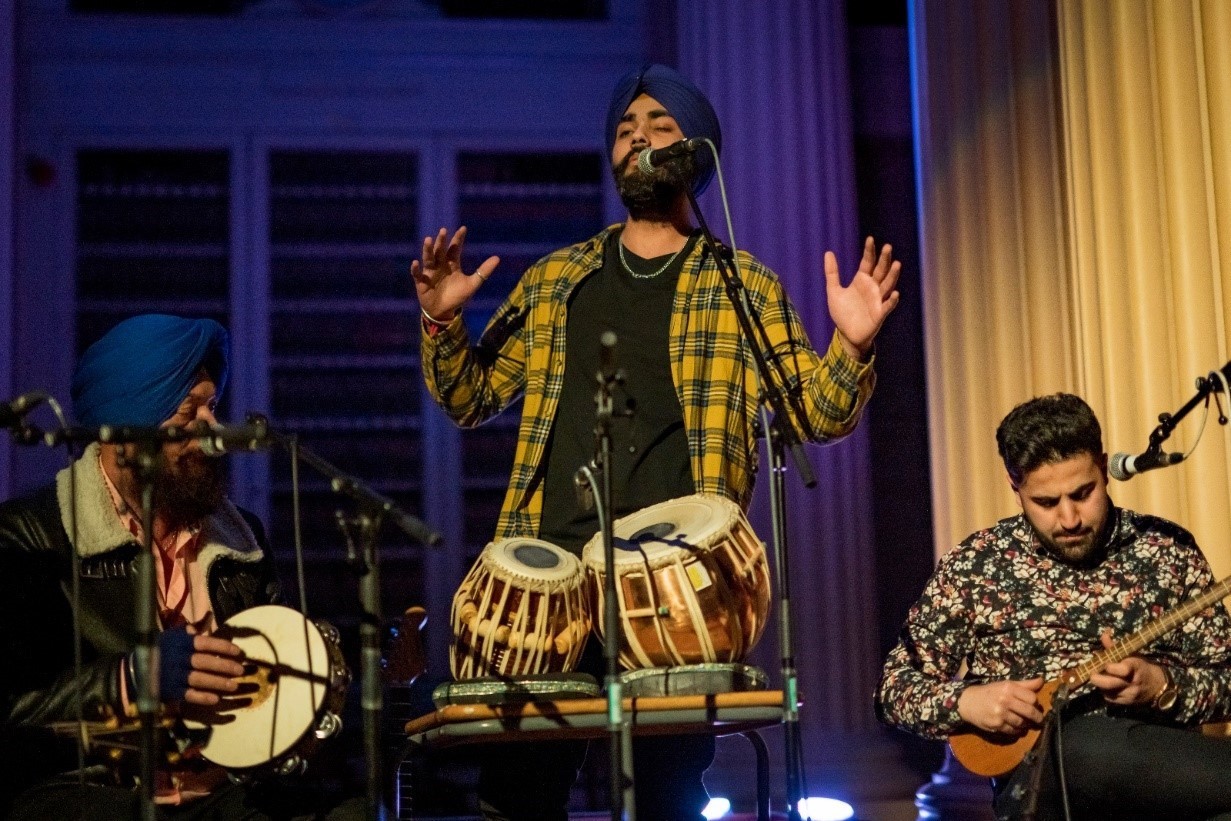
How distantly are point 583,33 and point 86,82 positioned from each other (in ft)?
8.15

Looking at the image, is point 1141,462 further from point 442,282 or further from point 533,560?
point 442,282

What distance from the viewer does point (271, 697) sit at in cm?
310

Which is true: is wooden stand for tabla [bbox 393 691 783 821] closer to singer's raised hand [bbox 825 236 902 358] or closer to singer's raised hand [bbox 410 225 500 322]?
singer's raised hand [bbox 825 236 902 358]

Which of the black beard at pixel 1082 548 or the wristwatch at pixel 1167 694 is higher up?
the black beard at pixel 1082 548

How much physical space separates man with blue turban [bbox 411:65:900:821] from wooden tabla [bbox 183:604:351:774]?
0.67 m

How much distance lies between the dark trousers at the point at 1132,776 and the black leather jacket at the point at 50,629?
6.14 feet

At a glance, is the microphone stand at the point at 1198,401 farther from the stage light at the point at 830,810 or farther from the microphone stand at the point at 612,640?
the stage light at the point at 830,810

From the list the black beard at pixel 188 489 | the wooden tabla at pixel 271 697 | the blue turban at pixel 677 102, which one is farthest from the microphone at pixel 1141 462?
the black beard at pixel 188 489

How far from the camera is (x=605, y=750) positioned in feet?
23.4

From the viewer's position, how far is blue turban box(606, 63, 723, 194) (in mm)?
3865

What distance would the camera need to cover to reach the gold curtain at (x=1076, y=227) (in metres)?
4.04

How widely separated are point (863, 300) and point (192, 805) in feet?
6.05

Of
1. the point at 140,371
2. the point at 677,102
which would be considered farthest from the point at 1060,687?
the point at 140,371

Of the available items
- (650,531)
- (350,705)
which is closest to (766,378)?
(650,531)
